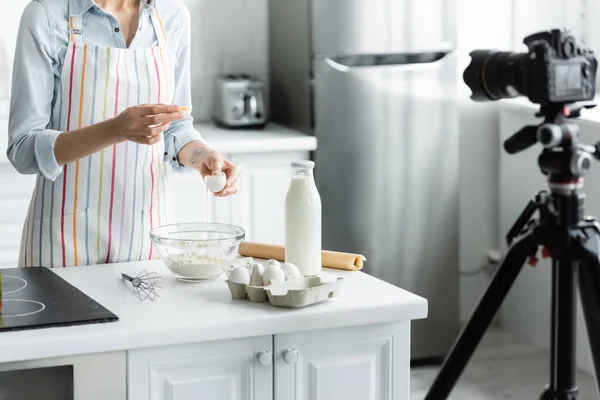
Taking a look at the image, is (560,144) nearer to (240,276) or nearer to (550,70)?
(550,70)

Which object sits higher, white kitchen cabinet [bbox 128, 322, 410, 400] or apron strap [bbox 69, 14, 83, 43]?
apron strap [bbox 69, 14, 83, 43]

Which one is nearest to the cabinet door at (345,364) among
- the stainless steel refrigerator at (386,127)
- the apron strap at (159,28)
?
the apron strap at (159,28)

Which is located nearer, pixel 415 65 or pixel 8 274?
pixel 8 274

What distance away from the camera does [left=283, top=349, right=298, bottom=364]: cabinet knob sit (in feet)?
5.77

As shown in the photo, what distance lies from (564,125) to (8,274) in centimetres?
110

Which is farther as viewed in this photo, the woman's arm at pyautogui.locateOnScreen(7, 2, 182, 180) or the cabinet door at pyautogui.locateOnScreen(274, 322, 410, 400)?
the woman's arm at pyautogui.locateOnScreen(7, 2, 182, 180)

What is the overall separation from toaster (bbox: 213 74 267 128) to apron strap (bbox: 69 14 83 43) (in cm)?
151

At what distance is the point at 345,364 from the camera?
71.5 inches

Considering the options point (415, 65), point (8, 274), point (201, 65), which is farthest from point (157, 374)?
point (201, 65)

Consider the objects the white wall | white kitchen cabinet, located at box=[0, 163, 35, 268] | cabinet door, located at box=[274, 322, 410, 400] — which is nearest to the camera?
cabinet door, located at box=[274, 322, 410, 400]

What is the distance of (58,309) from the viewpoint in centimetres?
174

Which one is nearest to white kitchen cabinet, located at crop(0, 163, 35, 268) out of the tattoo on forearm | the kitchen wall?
the kitchen wall

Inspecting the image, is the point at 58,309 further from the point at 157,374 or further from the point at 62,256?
the point at 62,256

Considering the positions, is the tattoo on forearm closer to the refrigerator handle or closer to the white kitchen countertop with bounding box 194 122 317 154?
the white kitchen countertop with bounding box 194 122 317 154
